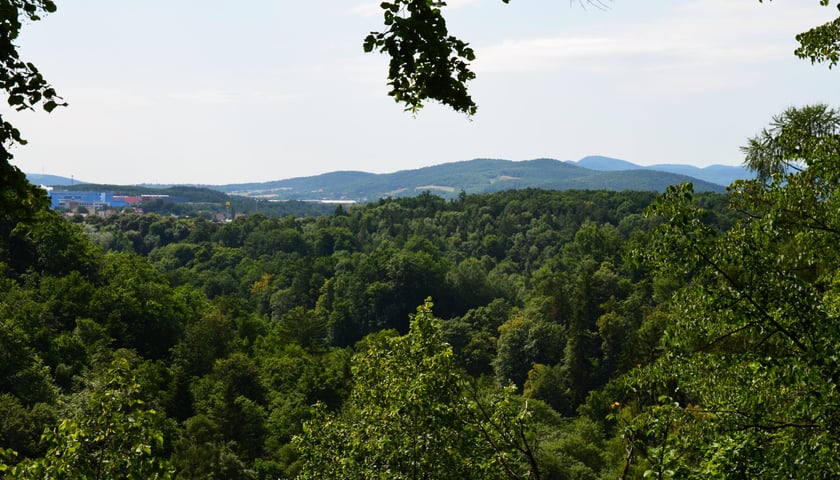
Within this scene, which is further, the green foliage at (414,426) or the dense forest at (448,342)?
the green foliage at (414,426)

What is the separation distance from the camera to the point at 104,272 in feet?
184

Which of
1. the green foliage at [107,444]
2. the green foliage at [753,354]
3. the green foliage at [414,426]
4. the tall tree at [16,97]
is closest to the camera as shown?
the tall tree at [16,97]

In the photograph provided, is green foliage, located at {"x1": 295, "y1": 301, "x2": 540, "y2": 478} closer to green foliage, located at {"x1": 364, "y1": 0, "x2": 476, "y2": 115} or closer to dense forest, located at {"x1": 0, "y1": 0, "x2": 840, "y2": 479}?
dense forest, located at {"x1": 0, "y1": 0, "x2": 840, "y2": 479}

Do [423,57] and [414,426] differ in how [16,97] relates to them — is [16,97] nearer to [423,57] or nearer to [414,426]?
[423,57]

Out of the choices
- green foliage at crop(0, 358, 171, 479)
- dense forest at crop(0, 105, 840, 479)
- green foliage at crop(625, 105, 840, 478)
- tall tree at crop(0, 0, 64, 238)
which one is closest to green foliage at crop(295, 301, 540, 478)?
dense forest at crop(0, 105, 840, 479)

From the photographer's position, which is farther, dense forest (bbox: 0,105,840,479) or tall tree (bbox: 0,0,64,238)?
dense forest (bbox: 0,105,840,479)

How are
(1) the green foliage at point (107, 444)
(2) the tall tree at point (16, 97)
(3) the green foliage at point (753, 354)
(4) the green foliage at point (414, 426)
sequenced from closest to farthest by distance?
(2) the tall tree at point (16, 97) → (3) the green foliage at point (753, 354) → (1) the green foliage at point (107, 444) → (4) the green foliage at point (414, 426)

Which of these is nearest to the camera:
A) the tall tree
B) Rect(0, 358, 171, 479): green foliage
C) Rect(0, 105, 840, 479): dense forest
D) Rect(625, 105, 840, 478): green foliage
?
the tall tree

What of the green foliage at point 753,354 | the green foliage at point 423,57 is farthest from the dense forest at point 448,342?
the green foliage at point 423,57

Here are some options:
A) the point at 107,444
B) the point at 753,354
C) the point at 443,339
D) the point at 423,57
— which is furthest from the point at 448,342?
the point at 423,57

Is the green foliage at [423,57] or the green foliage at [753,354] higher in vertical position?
the green foliage at [423,57]

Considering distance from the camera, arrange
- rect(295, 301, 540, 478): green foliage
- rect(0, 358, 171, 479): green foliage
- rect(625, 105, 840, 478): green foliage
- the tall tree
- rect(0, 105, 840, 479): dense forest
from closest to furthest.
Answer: the tall tree < rect(625, 105, 840, 478): green foliage < rect(0, 105, 840, 479): dense forest < rect(0, 358, 171, 479): green foliage < rect(295, 301, 540, 478): green foliage

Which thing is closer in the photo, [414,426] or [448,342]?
[414,426]

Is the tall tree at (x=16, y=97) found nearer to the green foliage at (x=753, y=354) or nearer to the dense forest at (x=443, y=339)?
the dense forest at (x=443, y=339)
